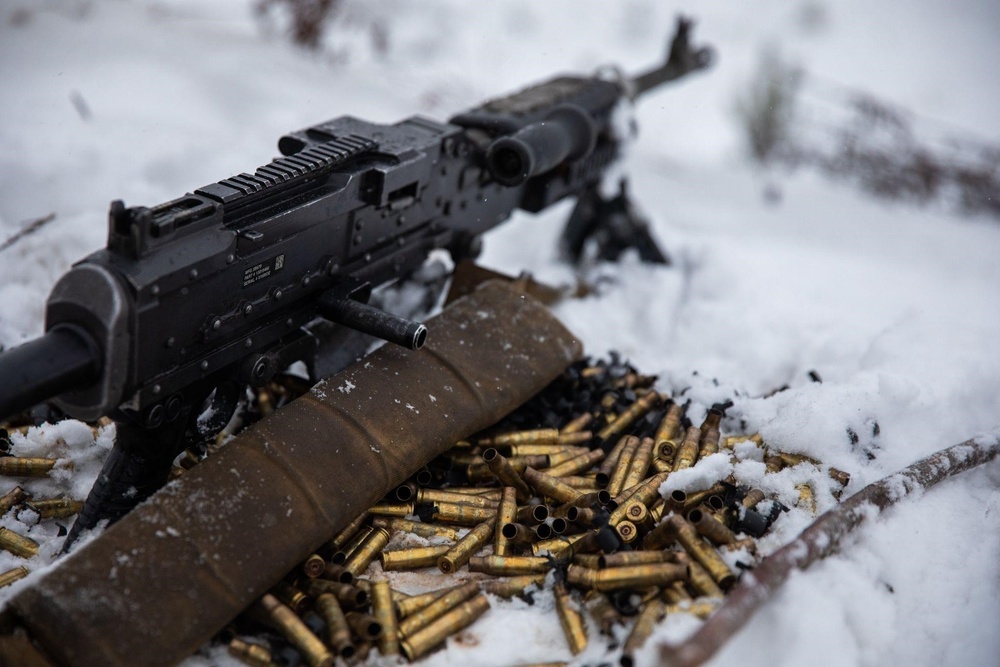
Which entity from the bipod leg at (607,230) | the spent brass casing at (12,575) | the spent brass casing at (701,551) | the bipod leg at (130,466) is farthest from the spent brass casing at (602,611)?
the bipod leg at (607,230)

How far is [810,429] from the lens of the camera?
472cm

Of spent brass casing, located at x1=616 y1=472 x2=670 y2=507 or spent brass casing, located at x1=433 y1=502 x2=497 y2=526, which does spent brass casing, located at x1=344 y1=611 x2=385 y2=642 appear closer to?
spent brass casing, located at x1=433 y1=502 x2=497 y2=526

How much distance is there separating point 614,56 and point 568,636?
13852 millimetres

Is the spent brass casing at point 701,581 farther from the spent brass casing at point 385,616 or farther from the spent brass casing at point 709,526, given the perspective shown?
the spent brass casing at point 385,616

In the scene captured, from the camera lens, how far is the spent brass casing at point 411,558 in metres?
4.11

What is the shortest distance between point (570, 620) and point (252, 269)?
2.22m

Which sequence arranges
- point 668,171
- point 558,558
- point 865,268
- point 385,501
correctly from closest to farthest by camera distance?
1. point 558,558
2. point 385,501
3. point 865,268
4. point 668,171

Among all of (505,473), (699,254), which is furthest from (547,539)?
(699,254)

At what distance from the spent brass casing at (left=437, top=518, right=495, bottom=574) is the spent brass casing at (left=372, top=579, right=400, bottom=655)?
1.04 feet

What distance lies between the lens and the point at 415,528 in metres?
4.36

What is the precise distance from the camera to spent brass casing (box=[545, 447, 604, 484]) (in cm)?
483

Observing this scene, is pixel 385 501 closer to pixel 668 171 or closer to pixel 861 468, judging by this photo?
pixel 861 468

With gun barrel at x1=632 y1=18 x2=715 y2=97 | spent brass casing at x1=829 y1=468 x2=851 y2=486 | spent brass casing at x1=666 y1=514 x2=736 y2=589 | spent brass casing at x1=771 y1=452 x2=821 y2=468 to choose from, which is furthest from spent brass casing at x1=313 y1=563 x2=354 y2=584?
gun barrel at x1=632 y1=18 x2=715 y2=97

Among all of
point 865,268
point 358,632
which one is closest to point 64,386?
point 358,632
